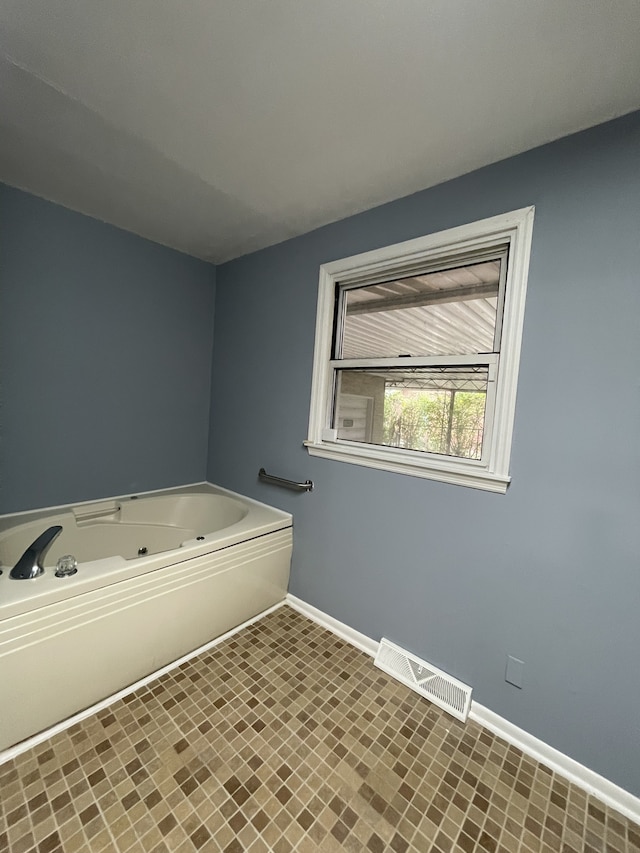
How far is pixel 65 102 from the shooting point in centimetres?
126

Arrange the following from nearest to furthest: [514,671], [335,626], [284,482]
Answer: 1. [514,671]
2. [335,626]
3. [284,482]

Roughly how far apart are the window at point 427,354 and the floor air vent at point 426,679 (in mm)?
904

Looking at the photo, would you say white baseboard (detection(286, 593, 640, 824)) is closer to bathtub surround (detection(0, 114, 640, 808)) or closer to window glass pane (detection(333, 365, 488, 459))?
bathtub surround (detection(0, 114, 640, 808))

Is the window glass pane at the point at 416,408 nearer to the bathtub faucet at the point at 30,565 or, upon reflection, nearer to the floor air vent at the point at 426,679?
the floor air vent at the point at 426,679

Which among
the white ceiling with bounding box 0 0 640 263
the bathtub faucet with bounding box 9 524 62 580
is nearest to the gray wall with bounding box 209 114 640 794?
the white ceiling with bounding box 0 0 640 263

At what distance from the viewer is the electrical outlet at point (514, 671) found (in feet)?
4.51

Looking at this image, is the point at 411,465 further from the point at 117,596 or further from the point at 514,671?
the point at 117,596

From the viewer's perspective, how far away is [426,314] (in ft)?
5.78

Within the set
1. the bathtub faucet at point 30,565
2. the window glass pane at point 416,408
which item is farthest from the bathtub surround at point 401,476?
the bathtub faucet at point 30,565

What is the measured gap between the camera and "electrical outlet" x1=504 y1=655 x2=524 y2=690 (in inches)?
54.2

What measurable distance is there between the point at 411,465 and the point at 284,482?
885 millimetres

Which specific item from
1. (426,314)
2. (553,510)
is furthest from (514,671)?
(426,314)

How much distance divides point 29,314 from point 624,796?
3.37 metres

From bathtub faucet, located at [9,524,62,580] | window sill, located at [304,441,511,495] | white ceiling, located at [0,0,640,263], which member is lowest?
bathtub faucet, located at [9,524,62,580]
